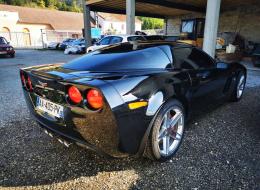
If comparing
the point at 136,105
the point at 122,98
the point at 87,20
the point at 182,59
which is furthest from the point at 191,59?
the point at 87,20

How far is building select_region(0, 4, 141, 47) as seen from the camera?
32.5 m

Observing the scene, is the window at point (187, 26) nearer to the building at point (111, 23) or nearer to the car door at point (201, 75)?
the car door at point (201, 75)

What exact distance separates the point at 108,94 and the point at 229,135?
6.99 feet

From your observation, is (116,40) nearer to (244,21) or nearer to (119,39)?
(119,39)

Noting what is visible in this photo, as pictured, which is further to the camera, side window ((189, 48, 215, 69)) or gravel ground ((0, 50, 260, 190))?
side window ((189, 48, 215, 69))

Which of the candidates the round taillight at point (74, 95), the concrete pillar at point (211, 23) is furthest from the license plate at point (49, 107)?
the concrete pillar at point (211, 23)

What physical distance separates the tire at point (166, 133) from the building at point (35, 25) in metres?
30.7

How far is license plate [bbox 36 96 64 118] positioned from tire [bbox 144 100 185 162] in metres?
0.95

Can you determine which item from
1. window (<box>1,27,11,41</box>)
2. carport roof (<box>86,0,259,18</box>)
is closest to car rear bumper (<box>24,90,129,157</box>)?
carport roof (<box>86,0,259,18</box>)

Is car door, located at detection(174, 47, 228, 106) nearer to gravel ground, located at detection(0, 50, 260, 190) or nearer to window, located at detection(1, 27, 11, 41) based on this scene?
gravel ground, located at detection(0, 50, 260, 190)

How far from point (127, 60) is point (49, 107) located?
40.0 inches

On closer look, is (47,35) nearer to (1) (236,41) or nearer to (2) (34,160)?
(1) (236,41)

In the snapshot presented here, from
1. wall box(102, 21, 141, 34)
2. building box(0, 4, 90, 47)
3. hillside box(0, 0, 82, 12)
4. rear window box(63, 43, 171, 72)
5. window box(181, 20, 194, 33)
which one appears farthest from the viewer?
hillside box(0, 0, 82, 12)

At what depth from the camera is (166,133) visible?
97.7 inches
